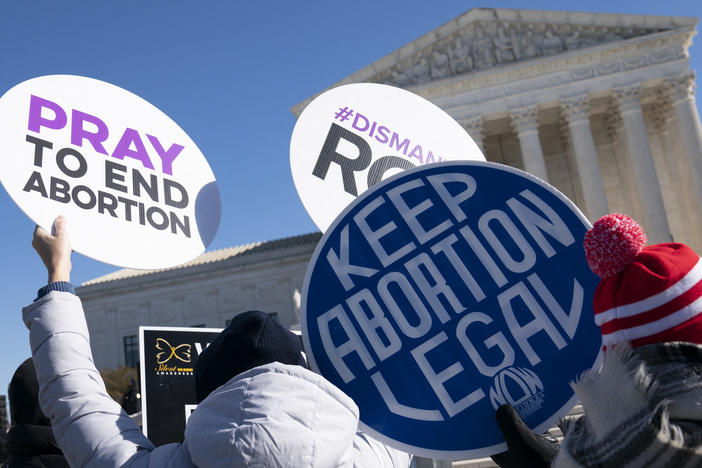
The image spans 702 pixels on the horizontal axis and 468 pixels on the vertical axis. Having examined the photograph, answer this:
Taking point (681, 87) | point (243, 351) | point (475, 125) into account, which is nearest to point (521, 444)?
point (243, 351)

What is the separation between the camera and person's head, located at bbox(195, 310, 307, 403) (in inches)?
66.9

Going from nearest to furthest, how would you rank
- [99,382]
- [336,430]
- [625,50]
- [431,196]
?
[336,430] < [99,382] < [431,196] < [625,50]

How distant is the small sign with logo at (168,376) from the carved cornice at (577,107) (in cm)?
2793

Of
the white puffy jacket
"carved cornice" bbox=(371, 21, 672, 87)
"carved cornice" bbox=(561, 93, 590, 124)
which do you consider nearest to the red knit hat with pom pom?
the white puffy jacket

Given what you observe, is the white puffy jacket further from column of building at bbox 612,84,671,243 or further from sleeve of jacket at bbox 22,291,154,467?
column of building at bbox 612,84,671,243

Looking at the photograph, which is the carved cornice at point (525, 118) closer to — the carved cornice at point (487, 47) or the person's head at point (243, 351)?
the carved cornice at point (487, 47)

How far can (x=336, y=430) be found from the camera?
151 cm

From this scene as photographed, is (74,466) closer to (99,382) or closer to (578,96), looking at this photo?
(99,382)

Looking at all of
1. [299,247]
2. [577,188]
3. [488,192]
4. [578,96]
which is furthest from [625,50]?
[488,192]

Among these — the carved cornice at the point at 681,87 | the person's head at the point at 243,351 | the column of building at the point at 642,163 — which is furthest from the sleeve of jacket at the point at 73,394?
the carved cornice at the point at 681,87

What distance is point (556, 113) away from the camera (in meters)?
30.9

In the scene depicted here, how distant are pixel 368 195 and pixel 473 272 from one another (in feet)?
1.40

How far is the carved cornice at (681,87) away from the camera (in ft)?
90.4

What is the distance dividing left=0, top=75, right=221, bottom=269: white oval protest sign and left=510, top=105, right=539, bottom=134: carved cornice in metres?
28.1
